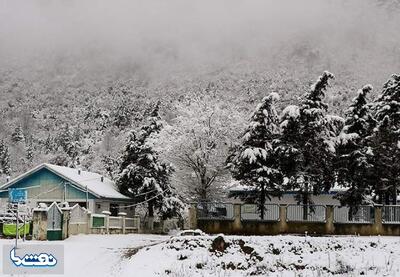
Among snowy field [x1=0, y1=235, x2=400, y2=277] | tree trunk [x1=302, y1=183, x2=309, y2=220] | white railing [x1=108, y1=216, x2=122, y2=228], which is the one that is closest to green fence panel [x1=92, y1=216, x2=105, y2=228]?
white railing [x1=108, y1=216, x2=122, y2=228]

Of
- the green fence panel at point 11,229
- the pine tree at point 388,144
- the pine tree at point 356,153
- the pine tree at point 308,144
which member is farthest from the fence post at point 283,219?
the green fence panel at point 11,229

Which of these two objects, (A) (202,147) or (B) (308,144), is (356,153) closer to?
(B) (308,144)

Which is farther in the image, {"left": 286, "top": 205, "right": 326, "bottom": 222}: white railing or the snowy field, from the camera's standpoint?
{"left": 286, "top": 205, "right": 326, "bottom": 222}: white railing

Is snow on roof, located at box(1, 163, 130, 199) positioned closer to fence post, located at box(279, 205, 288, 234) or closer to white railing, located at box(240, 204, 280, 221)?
white railing, located at box(240, 204, 280, 221)

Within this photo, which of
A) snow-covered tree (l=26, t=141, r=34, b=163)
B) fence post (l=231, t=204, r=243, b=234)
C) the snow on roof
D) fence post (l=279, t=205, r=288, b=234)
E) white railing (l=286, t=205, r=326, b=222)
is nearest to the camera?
fence post (l=279, t=205, r=288, b=234)

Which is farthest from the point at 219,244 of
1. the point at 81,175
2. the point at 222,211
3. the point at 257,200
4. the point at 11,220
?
the point at 81,175

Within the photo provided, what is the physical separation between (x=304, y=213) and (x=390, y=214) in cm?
467

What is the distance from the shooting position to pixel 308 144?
1375 inches

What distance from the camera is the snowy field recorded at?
69.4 feet

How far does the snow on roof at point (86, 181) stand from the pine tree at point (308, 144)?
15424 mm

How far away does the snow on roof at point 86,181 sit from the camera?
1714 inches

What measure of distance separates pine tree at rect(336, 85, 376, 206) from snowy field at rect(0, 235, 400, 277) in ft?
26.3

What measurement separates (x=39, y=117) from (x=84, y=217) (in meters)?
137

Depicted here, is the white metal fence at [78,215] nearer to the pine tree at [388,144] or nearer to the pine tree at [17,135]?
the pine tree at [388,144]
